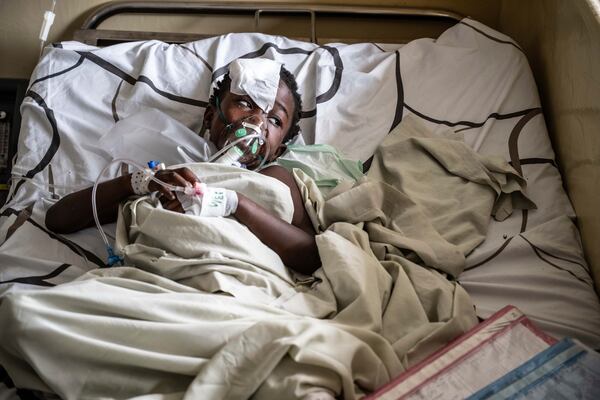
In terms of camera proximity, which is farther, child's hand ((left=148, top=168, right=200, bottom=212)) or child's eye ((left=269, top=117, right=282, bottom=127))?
child's eye ((left=269, top=117, right=282, bottom=127))

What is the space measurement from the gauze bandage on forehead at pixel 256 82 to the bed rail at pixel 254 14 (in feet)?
1.92

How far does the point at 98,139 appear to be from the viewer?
1613 millimetres

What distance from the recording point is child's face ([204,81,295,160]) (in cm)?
146

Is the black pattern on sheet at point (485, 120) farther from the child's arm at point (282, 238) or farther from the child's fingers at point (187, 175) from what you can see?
the child's fingers at point (187, 175)

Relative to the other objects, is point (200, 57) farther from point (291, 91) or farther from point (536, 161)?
point (536, 161)

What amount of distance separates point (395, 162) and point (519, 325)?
66 cm

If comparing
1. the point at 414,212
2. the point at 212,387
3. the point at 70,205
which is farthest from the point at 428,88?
the point at 212,387

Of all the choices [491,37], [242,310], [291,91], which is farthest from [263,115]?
[491,37]

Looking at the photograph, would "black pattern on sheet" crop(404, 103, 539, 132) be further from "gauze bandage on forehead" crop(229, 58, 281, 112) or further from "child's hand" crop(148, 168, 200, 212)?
"child's hand" crop(148, 168, 200, 212)

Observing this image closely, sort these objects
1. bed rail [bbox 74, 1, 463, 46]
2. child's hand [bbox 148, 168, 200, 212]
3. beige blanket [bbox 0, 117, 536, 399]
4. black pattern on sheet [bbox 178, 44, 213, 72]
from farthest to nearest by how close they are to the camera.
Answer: bed rail [bbox 74, 1, 463, 46] → black pattern on sheet [bbox 178, 44, 213, 72] → child's hand [bbox 148, 168, 200, 212] → beige blanket [bbox 0, 117, 536, 399]

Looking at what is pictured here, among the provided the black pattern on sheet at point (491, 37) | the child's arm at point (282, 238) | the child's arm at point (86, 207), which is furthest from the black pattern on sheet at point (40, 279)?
the black pattern on sheet at point (491, 37)

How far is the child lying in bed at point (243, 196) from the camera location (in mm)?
1258

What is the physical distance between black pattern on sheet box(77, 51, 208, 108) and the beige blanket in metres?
0.42

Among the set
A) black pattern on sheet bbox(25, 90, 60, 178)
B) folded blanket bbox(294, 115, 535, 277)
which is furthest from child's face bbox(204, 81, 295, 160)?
black pattern on sheet bbox(25, 90, 60, 178)
